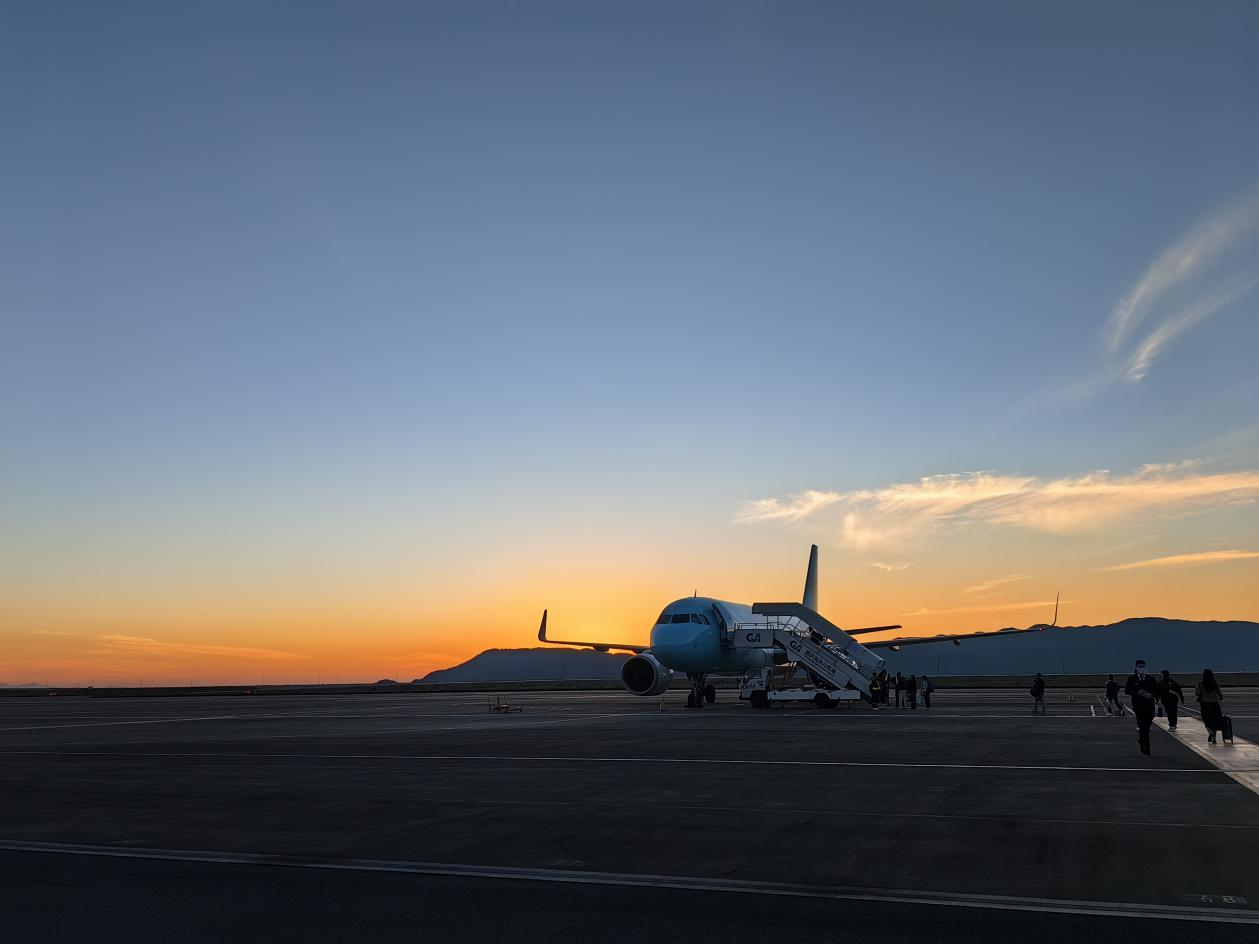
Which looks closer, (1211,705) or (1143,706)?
(1143,706)

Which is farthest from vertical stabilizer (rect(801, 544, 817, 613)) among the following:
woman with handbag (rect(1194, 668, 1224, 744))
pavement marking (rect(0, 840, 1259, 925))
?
pavement marking (rect(0, 840, 1259, 925))

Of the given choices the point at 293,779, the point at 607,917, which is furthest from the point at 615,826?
the point at 293,779

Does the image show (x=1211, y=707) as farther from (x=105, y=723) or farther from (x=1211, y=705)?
(x=105, y=723)

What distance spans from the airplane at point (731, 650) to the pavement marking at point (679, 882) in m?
35.2

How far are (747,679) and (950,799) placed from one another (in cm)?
3423

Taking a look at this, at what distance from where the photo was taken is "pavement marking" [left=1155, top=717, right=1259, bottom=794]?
1586cm

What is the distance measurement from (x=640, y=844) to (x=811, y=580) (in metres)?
65.9

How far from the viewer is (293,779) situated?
1738 cm

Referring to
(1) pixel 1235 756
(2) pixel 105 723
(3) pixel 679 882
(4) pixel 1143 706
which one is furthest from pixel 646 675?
(3) pixel 679 882

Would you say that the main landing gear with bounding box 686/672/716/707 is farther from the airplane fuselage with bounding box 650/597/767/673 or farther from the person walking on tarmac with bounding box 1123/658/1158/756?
the person walking on tarmac with bounding box 1123/658/1158/756

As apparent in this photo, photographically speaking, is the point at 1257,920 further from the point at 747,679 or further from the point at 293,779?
the point at 747,679

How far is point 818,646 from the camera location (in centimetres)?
4425

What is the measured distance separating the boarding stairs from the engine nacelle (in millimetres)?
3675

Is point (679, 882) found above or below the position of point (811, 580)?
below
